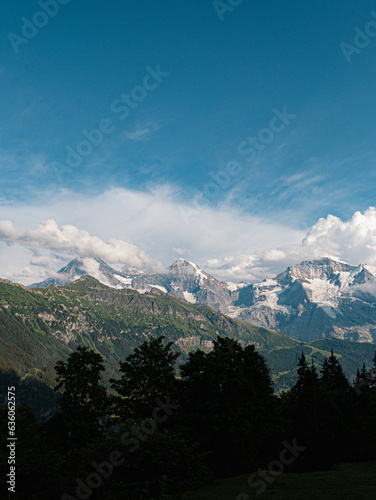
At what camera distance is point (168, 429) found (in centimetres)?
3077

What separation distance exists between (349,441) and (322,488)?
28909 mm

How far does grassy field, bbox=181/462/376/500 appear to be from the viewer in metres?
19.6

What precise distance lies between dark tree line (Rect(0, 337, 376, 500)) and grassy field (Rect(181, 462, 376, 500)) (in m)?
1.79

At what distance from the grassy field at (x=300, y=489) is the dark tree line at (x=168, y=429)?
5.88 feet

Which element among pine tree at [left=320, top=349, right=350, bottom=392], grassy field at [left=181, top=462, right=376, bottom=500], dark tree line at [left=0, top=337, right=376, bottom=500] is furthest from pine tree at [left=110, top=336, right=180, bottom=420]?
pine tree at [left=320, top=349, right=350, bottom=392]

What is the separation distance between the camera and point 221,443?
32.9 metres

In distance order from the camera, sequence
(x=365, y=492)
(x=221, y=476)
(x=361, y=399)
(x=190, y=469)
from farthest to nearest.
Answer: (x=361, y=399) < (x=221, y=476) < (x=190, y=469) < (x=365, y=492)

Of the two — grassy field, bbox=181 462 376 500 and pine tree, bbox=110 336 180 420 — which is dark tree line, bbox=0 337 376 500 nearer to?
pine tree, bbox=110 336 180 420

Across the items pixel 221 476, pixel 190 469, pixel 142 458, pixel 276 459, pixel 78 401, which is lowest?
pixel 276 459

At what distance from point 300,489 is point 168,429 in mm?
13323

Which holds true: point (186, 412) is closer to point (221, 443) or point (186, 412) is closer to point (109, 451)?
point (221, 443)

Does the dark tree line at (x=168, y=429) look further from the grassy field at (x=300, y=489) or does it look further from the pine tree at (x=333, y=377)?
the pine tree at (x=333, y=377)

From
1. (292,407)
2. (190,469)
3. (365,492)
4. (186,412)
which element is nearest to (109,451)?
(190,469)

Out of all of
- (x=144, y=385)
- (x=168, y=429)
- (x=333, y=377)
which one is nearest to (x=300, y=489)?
(x=168, y=429)
